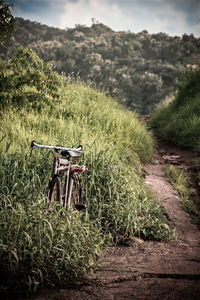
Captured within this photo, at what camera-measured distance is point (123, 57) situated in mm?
28906

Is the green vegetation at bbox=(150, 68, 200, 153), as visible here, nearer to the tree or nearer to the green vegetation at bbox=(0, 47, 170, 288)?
the green vegetation at bbox=(0, 47, 170, 288)

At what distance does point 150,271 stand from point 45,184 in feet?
5.45

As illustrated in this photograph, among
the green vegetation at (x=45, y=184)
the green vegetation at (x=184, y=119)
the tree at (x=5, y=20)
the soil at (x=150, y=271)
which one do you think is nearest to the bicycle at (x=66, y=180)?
the green vegetation at (x=45, y=184)

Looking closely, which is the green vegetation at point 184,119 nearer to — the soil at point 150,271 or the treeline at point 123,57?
the soil at point 150,271

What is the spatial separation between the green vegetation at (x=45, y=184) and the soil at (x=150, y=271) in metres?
0.14

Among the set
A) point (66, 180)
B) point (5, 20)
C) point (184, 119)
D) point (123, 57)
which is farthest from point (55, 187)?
point (123, 57)

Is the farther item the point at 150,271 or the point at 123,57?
the point at 123,57

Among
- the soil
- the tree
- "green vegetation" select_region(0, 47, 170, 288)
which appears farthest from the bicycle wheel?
the tree

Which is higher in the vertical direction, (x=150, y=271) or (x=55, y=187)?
(x=55, y=187)

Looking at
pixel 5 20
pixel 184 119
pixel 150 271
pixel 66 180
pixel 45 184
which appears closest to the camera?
pixel 150 271

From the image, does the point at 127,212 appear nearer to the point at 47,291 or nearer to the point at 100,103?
the point at 47,291

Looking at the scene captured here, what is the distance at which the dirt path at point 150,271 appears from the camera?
2.10 m

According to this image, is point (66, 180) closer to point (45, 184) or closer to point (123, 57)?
point (45, 184)

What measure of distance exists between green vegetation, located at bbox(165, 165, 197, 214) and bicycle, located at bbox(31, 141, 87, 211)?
1969 mm
